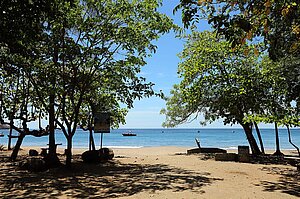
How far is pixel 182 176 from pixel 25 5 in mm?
6378

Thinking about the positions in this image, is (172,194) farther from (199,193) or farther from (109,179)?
(109,179)

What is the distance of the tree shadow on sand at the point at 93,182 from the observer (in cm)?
746

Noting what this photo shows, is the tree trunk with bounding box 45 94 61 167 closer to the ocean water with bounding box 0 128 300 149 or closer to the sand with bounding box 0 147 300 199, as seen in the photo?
the sand with bounding box 0 147 300 199

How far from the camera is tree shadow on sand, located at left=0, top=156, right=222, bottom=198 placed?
7465 mm

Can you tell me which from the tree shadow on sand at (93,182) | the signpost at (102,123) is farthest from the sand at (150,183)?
the signpost at (102,123)

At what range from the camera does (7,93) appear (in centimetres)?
1407

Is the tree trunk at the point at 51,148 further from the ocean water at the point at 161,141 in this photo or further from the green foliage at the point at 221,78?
the ocean water at the point at 161,141

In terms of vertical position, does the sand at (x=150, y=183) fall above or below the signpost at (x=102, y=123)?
below

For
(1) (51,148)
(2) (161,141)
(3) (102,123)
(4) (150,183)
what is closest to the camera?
(4) (150,183)

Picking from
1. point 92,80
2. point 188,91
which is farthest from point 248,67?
point 92,80

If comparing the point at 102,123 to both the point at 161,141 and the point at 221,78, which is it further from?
the point at 161,141

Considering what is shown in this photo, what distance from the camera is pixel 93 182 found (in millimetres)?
8859

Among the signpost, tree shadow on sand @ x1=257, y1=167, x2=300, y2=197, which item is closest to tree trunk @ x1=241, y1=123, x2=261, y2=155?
tree shadow on sand @ x1=257, y1=167, x2=300, y2=197

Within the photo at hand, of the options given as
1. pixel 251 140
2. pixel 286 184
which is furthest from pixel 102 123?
pixel 251 140
